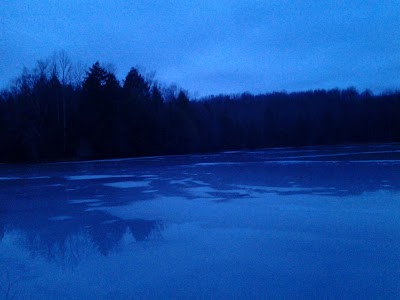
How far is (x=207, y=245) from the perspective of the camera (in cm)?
743

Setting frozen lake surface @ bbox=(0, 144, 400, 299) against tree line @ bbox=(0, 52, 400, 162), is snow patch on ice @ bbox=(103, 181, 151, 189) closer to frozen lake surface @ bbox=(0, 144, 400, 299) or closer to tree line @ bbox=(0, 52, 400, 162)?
frozen lake surface @ bbox=(0, 144, 400, 299)

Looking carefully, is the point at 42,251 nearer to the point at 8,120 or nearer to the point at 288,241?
the point at 288,241

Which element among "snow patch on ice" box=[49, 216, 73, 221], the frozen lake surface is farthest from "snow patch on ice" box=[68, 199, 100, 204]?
"snow patch on ice" box=[49, 216, 73, 221]

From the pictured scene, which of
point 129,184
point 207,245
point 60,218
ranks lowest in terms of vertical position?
point 207,245

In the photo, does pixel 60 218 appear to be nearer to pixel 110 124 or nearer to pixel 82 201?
pixel 82 201

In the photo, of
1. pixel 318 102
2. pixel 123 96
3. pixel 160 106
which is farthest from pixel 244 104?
pixel 123 96

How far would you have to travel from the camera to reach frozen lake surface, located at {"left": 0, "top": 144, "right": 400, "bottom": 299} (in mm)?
5379

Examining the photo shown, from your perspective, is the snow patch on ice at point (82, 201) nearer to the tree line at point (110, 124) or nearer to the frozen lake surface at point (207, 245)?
the frozen lake surface at point (207, 245)

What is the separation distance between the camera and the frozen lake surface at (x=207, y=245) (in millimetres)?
5379

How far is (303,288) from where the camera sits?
5.20 metres

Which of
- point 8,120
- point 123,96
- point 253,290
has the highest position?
point 123,96

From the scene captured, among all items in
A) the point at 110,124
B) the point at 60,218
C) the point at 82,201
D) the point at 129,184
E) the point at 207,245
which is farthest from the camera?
the point at 110,124

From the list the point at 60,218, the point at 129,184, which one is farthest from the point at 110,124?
the point at 60,218

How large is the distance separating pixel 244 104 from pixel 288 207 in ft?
326
